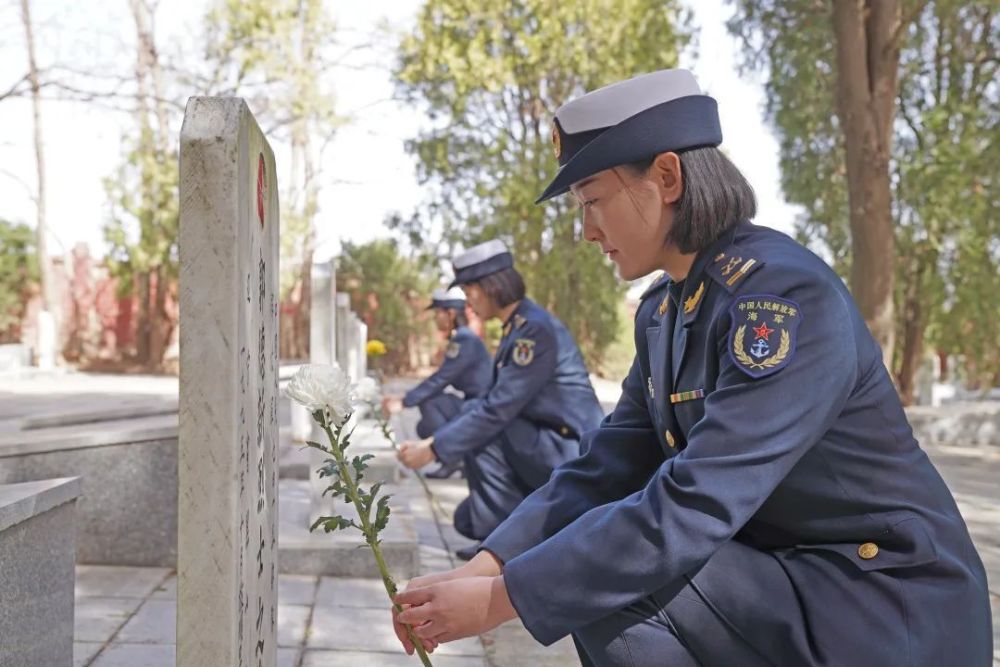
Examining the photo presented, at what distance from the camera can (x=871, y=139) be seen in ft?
32.1

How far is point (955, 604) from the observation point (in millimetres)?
1823

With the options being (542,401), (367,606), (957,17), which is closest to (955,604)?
(367,606)

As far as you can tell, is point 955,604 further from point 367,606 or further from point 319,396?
point 367,606

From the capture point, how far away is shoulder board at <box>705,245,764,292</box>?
6.11 feet

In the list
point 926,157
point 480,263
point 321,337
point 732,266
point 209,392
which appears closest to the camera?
point 209,392

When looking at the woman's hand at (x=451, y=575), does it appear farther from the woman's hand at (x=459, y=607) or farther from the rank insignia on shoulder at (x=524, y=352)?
the rank insignia on shoulder at (x=524, y=352)

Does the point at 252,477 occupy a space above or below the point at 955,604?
above

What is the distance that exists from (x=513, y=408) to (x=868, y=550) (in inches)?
128

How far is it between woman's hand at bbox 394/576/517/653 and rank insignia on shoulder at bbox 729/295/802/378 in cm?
53

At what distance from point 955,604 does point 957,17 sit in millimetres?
14192

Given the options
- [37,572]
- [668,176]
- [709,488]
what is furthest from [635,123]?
[37,572]

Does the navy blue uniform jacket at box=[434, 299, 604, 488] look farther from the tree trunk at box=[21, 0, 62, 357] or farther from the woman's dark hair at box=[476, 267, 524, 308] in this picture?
the tree trunk at box=[21, 0, 62, 357]

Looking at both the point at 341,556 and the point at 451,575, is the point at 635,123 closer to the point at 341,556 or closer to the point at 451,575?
the point at 451,575

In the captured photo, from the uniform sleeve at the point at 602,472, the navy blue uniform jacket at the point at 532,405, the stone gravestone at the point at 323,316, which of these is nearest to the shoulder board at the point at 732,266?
the uniform sleeve at the point at 602,472
